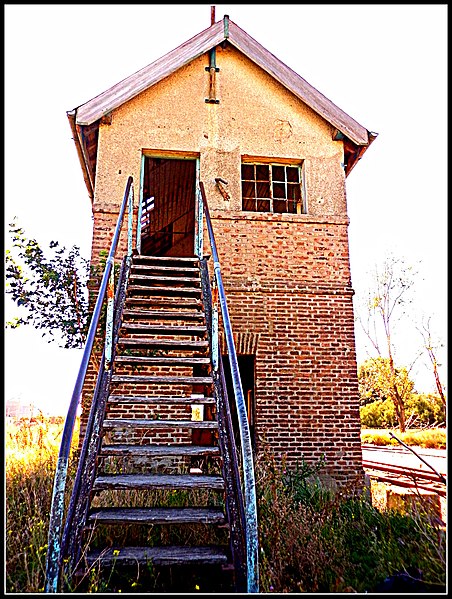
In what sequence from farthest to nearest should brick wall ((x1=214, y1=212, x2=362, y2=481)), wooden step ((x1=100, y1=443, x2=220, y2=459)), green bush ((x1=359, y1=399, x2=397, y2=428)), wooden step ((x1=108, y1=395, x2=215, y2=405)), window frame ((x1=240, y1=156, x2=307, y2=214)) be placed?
green bush ((x1=359, y1=399, x2=397, y2=428)) → window frame ((x1=240, y1=156, x2=307, y2=214)) → brick wall ((x1=214, y1=212, x2=362, y2=481)) → wooden step ((x1=108, y1=395, x2=215, y2=405)) → wooden step ((x1=100, y1=443, x2=220, y2=459))

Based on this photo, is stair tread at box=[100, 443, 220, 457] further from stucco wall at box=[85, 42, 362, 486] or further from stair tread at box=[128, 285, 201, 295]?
stucco wall at box=[85, 42, 362, 486]

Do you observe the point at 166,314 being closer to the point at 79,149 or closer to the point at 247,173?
the point at 247,173

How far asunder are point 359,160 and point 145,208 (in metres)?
6.00

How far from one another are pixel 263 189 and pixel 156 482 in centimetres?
650

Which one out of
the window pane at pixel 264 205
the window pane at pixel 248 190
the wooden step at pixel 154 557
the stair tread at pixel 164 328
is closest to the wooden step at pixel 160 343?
the stair tread at pixel 164 328

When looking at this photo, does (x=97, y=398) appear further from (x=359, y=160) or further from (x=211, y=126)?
(x=359, y=160)

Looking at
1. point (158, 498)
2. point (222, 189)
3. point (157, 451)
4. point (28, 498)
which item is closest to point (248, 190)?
point (222, 189)

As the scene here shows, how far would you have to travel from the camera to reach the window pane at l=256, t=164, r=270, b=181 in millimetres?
9367

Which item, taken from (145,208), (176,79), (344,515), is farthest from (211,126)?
(344,515)

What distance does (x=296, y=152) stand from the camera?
9.29 m

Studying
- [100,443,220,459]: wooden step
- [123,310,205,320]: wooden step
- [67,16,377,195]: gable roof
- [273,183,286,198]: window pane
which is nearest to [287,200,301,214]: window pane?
[273,183,286,198]: window pane

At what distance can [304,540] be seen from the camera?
14.9 feet

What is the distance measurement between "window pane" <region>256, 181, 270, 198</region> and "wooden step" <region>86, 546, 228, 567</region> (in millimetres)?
6788

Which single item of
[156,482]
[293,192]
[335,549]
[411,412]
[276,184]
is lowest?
[411,412]
